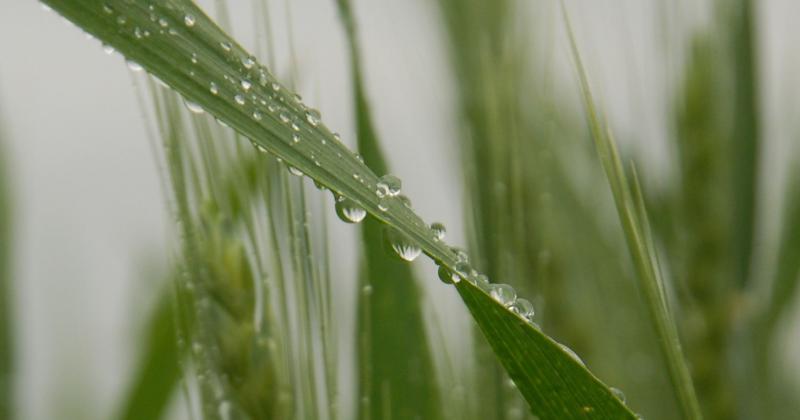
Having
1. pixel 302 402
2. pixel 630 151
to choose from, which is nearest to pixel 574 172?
pixel 630 151

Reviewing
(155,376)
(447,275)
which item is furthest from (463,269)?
(155,376)

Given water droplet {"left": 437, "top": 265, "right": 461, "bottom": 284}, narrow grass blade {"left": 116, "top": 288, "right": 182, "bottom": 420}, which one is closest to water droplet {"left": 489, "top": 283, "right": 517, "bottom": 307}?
water droplet {"left": 437, "top": 265, "right": 461, "bottom": 284}

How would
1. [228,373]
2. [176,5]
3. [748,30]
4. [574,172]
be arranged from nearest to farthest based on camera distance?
[176,5] → [228,373] → [748,30] → [574,172]

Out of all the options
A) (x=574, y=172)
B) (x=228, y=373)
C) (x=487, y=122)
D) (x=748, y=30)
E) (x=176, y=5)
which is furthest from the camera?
(x=574, y=172)

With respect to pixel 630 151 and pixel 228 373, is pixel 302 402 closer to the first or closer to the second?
pixel 228 373

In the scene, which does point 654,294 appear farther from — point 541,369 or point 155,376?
point 155,376

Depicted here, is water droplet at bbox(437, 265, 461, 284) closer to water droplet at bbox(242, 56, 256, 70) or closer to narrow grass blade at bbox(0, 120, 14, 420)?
water droplet at bbox(242, 56, 256, 70)
